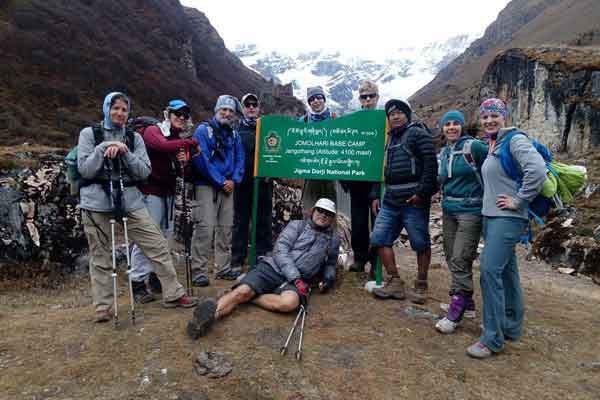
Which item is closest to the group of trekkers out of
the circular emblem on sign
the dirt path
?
the dirt path

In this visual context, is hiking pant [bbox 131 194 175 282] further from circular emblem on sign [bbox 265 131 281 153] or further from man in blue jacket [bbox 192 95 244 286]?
circular emblem on sign [bbox 265 131 281 153]

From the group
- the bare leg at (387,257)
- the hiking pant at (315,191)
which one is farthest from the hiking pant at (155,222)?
the bare leg at (387,257)

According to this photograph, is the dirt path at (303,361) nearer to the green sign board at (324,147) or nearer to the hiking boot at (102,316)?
the hiking boot at (102,316)

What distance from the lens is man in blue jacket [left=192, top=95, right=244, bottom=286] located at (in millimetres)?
5805

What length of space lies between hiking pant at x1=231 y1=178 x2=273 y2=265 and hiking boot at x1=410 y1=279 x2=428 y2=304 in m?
2.55

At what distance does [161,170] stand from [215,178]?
0.77 meters

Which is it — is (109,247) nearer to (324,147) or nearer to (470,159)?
(324,147)

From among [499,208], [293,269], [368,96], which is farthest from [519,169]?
[293,269]

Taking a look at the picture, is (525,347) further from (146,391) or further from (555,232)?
(555,232)

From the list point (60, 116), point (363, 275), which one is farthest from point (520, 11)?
point (363, 275)

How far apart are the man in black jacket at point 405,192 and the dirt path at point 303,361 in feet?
1.42

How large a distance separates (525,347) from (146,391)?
12.8 feet

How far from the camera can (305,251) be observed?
537 centimetres

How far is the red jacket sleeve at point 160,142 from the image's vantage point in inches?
204
